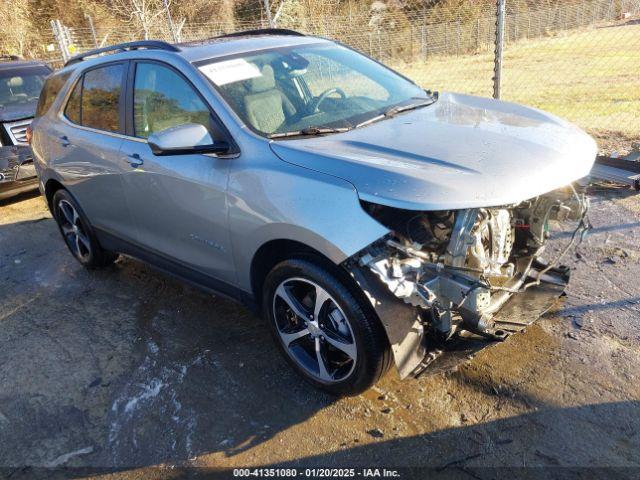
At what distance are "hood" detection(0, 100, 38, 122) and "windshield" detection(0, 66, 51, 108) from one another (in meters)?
0.19

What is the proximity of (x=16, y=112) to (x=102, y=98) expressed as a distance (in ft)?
15.5

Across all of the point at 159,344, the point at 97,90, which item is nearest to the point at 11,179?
the point at 97,90

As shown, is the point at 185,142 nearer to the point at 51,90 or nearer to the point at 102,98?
the point at 102,98

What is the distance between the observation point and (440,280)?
8.23ft

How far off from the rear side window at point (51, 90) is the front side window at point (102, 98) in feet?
1.76

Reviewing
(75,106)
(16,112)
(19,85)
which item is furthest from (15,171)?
(75,106)

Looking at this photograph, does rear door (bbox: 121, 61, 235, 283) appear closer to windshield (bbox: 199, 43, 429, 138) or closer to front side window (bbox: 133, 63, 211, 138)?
front side window (bbox: 133, 63, 211, 138)

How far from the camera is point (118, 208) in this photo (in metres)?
4.04

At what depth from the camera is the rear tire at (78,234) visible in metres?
4.73

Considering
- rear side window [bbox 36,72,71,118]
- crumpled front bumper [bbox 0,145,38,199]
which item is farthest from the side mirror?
crumpled front bumper [bbox 0,145,38,199]

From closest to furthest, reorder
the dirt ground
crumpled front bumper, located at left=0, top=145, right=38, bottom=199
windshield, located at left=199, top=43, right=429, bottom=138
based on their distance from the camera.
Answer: the dirt ground
windshield, located at left=199, top=43, right=429, bottom=138
crumpled front bumper, located at left=0, top=145, right=38, bottom=199

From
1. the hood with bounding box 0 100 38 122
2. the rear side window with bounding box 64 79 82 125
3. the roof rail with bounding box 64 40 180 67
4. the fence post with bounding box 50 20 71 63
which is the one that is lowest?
the hood with bounding box 0 100 38 122

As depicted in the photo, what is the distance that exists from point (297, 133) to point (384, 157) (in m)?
0.62

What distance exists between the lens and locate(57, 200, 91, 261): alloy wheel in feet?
16.0
